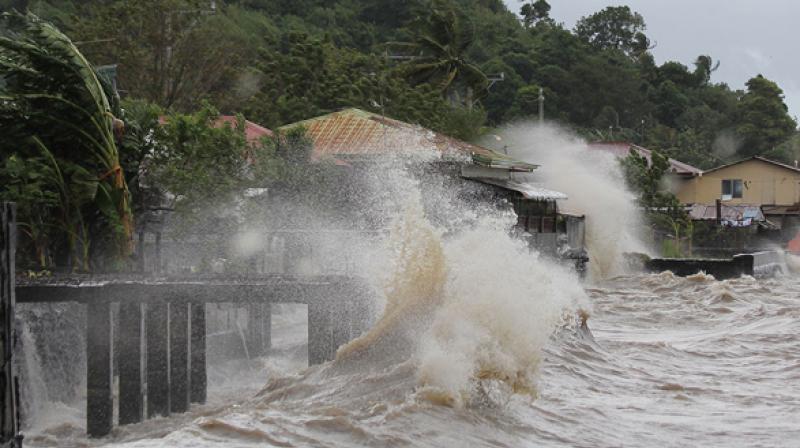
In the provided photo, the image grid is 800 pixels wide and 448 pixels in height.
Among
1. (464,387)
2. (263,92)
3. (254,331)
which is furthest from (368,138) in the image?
(464,387)

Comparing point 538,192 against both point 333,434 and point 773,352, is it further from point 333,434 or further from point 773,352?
point 333,434

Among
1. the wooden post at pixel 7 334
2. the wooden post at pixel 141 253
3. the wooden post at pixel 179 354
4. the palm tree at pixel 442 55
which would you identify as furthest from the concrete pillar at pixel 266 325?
the palm tree at pixel 442 55

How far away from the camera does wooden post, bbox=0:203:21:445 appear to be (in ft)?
34.9

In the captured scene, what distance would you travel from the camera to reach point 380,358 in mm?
15656

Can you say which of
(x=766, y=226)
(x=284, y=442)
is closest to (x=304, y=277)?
(x=284, y=442)

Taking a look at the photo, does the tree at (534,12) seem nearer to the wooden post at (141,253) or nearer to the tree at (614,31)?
the tree at (614,31)

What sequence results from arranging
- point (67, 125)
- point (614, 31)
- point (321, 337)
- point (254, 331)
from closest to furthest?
point (321, 337) < point (67, 125) < point (254, 331) < point (614, 31)

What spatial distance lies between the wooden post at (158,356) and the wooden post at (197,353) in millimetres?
882

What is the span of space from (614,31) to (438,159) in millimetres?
89027

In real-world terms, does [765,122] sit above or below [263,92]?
above

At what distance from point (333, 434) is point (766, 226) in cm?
5747

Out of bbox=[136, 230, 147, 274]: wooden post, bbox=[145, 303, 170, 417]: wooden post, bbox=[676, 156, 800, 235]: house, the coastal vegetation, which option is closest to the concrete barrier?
the coastal vegetation

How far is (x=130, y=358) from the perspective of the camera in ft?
52.6

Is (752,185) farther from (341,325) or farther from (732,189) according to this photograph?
(341,325)
